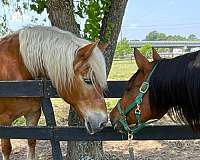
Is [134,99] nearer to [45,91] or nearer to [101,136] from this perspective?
[101,136]

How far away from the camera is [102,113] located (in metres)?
3.39

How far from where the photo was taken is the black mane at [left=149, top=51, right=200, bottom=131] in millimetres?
2811

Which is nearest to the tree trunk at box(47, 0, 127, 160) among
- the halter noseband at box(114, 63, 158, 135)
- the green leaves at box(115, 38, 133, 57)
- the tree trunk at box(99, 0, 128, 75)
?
the tree trunk at box(99, 0, 128, 75)

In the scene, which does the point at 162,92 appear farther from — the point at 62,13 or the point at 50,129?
the point at 62,13

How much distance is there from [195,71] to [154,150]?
3349 mm

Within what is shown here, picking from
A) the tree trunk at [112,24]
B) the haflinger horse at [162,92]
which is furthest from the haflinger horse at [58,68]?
the tree trunk at [112,24]

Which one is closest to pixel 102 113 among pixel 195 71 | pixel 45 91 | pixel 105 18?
pixel 45 91

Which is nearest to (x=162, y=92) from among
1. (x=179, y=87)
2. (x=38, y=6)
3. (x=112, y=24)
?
(x=179, y=87)

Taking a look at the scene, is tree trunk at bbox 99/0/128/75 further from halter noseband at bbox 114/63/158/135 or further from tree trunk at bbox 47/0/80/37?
halter noseband at bbox 114/63/158/135

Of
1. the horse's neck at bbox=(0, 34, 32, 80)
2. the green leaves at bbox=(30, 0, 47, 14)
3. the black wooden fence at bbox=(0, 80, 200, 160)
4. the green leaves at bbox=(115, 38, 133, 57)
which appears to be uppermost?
the green leaves at bbox=(30, 0, 47, 14)

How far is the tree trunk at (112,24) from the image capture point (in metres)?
4.93

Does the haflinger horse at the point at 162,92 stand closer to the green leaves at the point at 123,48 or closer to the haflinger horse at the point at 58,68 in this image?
the haflinger horse at the point at 58,68

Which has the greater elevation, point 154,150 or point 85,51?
point 85,51

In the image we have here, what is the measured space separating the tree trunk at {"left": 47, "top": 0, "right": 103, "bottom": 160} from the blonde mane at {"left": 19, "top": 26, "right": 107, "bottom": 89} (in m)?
0.83
